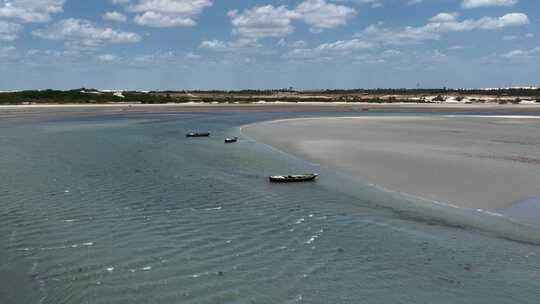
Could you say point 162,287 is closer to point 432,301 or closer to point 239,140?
point 432,301

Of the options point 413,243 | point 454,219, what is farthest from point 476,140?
point 413,243

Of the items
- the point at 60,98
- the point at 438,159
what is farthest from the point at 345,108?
the point at 438,159

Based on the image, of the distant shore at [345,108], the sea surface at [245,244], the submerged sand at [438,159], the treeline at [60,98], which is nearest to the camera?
the sea surface at [245,244]

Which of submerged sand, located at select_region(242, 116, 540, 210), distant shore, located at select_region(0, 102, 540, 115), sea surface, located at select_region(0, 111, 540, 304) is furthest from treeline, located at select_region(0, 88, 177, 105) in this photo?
sea surface, located at select_region(0, 111, 540, 304)

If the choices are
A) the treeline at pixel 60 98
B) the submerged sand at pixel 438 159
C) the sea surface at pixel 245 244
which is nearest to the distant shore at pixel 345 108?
the treeline at pixel 60 98

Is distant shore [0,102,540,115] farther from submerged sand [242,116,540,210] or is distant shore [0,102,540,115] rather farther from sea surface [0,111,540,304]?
sea surface [0,111,540,304]

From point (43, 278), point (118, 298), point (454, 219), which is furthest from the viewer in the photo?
point (454, 219)

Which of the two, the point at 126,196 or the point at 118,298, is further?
the point at 126,196

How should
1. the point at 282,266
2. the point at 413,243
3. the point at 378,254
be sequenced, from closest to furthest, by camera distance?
the point at 282,266 < the point at 378,254 < the point at 413,243

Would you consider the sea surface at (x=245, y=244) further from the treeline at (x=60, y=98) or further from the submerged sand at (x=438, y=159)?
the treeline at (x=60, y=98)
